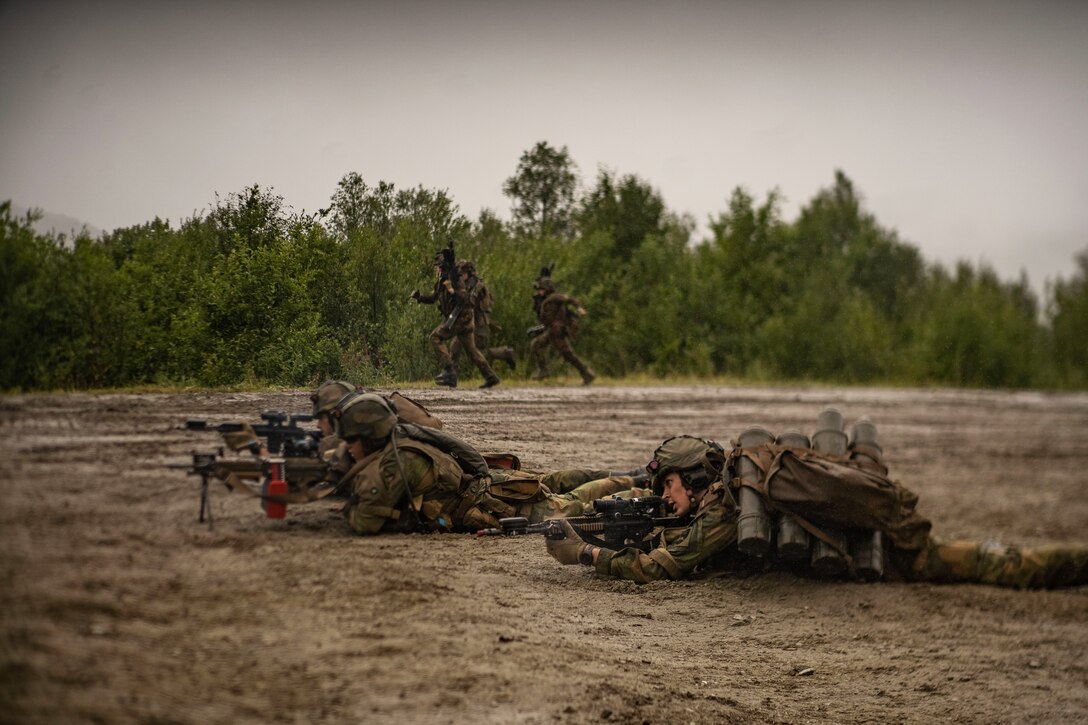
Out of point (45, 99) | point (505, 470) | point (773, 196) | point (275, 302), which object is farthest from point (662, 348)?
point (45, 99)

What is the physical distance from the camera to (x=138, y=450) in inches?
130

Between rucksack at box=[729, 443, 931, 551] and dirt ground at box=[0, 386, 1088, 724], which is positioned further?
rucksack at box=[729, 443, 931, 551]

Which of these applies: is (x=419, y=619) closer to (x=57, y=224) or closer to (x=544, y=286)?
(x=57, y=224)

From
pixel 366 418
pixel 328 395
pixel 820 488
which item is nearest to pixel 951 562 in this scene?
pixel 820 488

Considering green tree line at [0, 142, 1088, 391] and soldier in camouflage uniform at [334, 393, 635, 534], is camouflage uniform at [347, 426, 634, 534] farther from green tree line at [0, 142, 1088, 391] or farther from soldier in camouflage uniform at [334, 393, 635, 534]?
green tree line at [0, 142, 1088, 391]

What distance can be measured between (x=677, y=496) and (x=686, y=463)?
0.25 metres

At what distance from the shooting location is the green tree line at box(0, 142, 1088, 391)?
11.2ft

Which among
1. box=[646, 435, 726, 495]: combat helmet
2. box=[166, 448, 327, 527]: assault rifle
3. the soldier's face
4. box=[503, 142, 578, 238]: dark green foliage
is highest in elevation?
box=[503, 142, 578, 238]: dark green foliage

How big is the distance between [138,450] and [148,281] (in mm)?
700

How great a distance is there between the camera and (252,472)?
11.8 feet

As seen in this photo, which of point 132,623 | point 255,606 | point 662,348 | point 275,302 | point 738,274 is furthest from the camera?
point 738,274

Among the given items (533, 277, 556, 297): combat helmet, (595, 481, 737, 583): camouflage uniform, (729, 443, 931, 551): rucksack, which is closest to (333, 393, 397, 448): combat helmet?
(595, 481, 737, 583): camouflage uniform

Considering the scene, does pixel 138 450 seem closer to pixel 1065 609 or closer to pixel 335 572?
pixel 335 572

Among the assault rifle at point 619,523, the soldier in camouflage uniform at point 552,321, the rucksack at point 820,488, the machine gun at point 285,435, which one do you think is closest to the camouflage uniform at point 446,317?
the assault rifle at point 619,523
